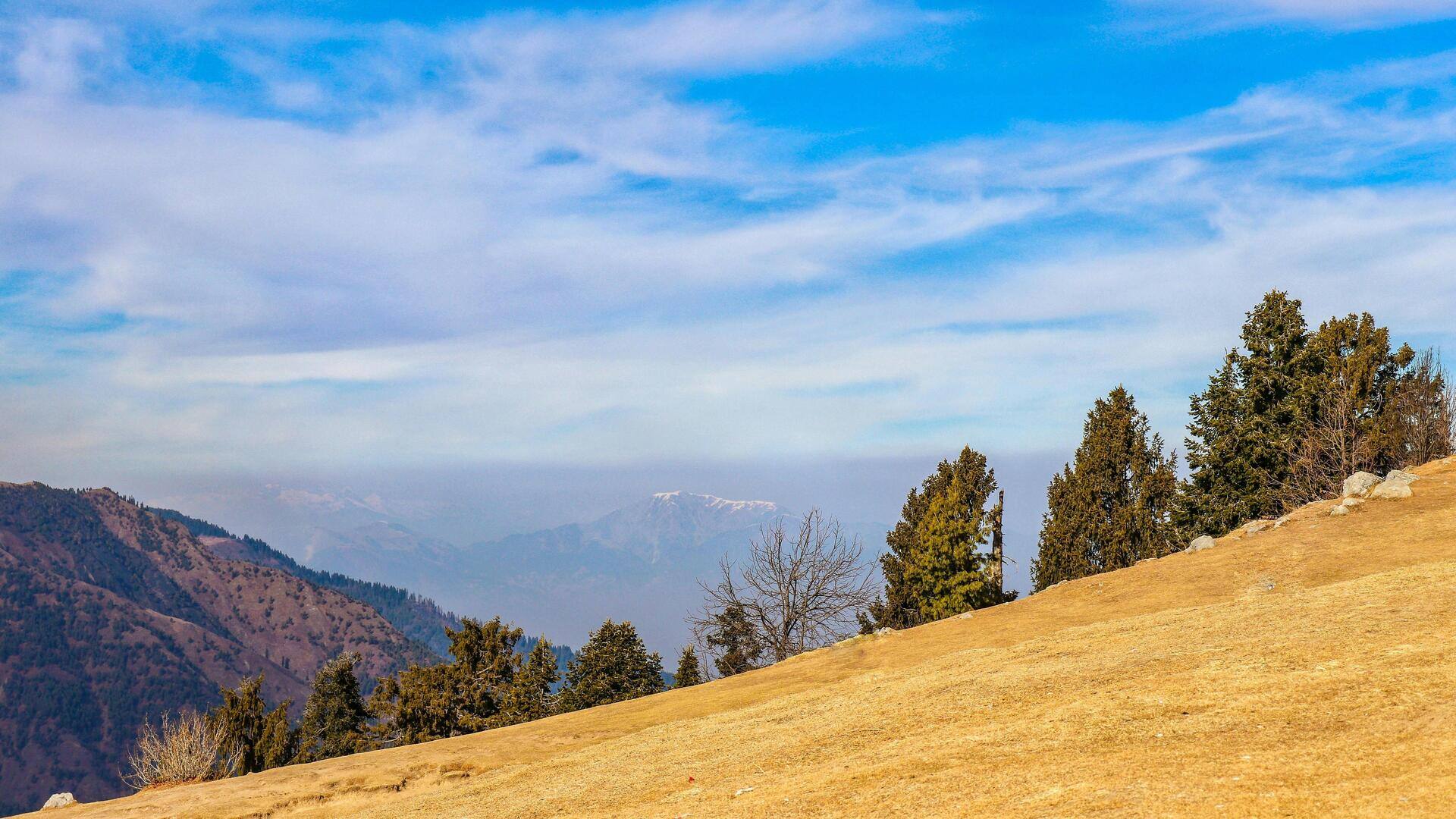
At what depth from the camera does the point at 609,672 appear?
265ft

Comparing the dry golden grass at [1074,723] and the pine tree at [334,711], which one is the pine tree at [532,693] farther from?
the dry golden grass at [1074,723]

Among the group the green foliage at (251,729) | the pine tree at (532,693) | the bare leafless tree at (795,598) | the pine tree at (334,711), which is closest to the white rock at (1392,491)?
the bare leafless tree at (795,598)

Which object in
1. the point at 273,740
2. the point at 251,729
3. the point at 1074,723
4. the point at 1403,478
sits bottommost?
the point at 273,740

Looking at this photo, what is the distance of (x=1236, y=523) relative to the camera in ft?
213

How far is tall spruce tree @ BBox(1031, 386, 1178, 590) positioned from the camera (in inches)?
2867

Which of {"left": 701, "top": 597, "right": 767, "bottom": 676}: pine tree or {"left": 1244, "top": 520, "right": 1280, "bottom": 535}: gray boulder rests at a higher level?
{"left": 1244, "top": 520, "right": 1280, "bottom": 535}: gray boulder

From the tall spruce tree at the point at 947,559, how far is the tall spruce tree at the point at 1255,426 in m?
15.2

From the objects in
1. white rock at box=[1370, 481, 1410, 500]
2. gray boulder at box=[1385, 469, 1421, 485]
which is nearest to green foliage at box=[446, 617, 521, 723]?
white rock at box=[1370, 481, 1410, 500]

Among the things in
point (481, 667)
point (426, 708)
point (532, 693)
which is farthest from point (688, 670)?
point (426, 708)

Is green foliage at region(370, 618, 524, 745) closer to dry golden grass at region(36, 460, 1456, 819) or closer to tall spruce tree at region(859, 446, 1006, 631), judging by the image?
tall spruce tree at region(859, 446, 1006, 631)

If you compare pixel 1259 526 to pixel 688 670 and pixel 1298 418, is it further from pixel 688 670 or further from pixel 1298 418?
pixel 688 670

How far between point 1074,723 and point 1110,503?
61138 mm

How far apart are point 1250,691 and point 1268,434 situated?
53.0 m

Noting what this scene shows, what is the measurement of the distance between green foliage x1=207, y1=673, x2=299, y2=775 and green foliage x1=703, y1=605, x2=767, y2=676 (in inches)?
1298
